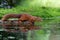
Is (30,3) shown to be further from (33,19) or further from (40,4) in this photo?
(33,19)

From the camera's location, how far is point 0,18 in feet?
10.4

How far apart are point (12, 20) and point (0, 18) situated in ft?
0.97

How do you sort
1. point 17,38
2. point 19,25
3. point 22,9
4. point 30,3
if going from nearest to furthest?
point 17,38 < point 19,25 < point 22,9 < point 30,3

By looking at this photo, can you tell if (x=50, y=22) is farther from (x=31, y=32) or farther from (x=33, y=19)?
(x=31, y=32)

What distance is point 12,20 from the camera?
116 inches

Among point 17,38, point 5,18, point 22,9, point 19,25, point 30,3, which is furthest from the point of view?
point 30,3

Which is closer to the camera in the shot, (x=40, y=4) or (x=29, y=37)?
(x=29, y=37)

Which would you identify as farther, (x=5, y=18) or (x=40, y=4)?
(x=40, y=4)

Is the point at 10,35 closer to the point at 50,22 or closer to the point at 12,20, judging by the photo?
the point at 12,20

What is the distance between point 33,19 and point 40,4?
131 centimetres

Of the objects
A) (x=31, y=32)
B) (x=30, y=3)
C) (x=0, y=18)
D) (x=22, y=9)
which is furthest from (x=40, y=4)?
(x=31, y=32)

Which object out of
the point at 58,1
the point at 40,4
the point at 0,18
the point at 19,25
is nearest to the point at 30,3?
the point at 40,4

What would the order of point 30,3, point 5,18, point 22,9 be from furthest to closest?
point 30,3
point 22,9
point 5,18

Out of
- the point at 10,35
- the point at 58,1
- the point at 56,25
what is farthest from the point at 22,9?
the point at 10,35
